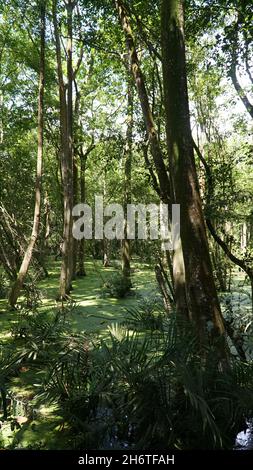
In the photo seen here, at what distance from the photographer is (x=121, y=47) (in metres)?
6.57

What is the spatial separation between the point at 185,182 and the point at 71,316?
4.21m

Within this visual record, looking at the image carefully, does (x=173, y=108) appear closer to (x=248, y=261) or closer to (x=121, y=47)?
(x=248, y=261)

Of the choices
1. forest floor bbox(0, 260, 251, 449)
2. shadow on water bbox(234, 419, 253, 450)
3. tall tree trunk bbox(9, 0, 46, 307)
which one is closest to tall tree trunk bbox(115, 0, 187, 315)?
shadow on water bbox(234, 419, 253, 450)

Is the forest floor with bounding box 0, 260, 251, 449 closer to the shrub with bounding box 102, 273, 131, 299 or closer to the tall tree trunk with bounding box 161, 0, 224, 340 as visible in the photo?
the shrub with bounding box 102, 273, 131, 299

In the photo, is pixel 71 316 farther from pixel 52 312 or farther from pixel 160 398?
pixel 160 398

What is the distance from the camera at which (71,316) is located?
21.6 feet

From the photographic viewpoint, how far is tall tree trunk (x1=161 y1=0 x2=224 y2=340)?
298 centimetres

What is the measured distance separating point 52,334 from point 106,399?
84.3 inches

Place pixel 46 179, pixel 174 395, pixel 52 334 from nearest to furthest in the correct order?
1. pixel 174 395
2. pixel 52 334
3. pixel 46 179

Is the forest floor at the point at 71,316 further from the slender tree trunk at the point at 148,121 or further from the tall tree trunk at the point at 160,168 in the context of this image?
the slender tree trunk at the point at 148,121

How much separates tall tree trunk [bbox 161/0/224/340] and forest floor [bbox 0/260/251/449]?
1.50 m

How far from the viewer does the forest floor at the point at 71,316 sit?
2.97 metres

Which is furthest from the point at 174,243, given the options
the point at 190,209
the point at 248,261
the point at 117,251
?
the point at 117,251

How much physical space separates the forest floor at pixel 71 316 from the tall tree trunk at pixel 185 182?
1.50m
